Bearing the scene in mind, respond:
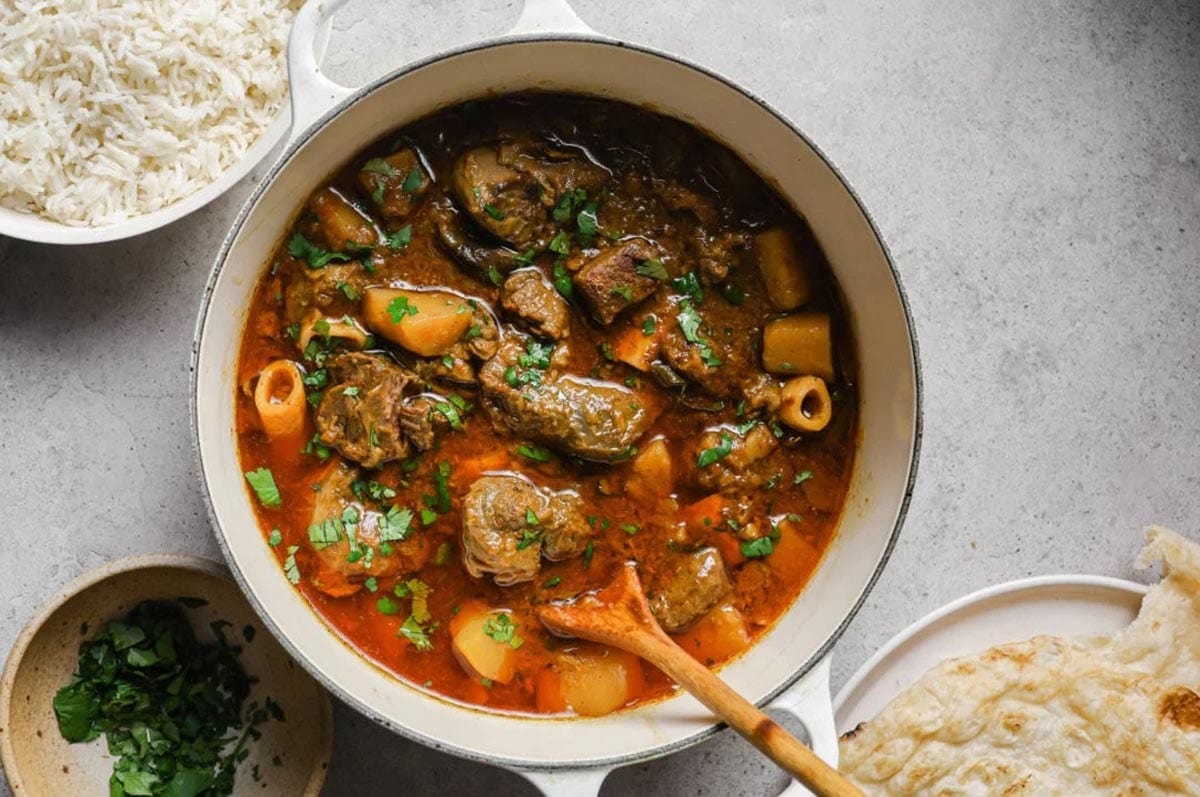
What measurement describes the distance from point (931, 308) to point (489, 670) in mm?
1804

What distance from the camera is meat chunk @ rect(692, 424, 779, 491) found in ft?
10.9

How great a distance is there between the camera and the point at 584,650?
11.1ft

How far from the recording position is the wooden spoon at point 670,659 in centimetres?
273

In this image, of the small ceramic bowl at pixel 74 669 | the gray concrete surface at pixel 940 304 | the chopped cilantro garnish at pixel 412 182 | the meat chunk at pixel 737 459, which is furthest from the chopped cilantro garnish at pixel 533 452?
the gray concrete surface at pixel 940 304

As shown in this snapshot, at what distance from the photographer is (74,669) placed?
11.5 feet

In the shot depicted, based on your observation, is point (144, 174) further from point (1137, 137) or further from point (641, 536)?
point (1137, 137)

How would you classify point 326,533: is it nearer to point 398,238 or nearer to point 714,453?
point 398,238

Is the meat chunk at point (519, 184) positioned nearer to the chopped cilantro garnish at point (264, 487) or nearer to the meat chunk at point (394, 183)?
the meat chunk at point (394, 183)

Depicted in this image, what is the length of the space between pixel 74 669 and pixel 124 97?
169 cm

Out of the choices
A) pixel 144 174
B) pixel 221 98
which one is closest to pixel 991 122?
pixel 221 98

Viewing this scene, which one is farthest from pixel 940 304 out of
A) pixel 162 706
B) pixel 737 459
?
pixel 162 706

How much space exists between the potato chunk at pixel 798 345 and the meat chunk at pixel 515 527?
0.70m

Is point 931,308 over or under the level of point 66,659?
over

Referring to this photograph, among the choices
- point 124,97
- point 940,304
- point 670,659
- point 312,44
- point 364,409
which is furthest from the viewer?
point 940,304
